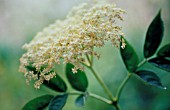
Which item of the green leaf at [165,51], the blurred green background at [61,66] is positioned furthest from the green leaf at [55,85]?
the blurred green background at [61,66]

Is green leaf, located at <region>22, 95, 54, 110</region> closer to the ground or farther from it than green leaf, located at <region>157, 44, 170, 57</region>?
farther from it

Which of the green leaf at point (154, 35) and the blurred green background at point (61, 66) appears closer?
the green leaf at point (154, 35)

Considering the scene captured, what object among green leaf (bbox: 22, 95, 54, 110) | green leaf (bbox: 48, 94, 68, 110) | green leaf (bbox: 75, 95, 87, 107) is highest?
green leaf (bbox: 22, 95, 54, 110)

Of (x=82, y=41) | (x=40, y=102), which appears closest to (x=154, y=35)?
(x=82, y=41)

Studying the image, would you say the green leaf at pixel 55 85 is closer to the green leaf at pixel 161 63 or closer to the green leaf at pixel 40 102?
the green leaf at pixel 40 102

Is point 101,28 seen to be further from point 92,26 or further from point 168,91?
point 168,91

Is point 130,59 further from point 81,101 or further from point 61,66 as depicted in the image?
point 61,66

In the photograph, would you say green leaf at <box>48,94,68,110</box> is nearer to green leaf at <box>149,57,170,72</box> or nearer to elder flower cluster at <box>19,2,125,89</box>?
elder flower cluster at <box>19,2,125,89</box>

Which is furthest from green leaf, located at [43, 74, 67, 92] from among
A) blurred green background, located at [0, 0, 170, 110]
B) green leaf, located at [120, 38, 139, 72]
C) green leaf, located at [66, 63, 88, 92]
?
blurred green background, located at [0, 0, 170, 110]
